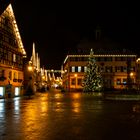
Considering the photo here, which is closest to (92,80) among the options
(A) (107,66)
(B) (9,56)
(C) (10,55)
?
(C) (10,55)

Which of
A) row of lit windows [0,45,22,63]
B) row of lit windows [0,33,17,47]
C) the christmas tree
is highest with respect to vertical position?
row of lit windows [0,33,17,47]

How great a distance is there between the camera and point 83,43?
374 ft

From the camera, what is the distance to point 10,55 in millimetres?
56375

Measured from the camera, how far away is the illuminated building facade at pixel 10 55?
5204 centimetres

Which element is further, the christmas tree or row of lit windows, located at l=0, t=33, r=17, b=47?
the christmas tree

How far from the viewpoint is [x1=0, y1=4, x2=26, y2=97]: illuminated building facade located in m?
52.0

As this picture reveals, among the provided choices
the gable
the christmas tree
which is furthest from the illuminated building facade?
the christmas tree

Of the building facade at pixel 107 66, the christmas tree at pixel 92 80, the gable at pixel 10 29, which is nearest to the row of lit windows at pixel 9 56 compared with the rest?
the gable at pixel 10 29

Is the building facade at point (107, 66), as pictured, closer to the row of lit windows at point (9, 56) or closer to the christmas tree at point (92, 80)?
the christmas tree at point (92, 80)

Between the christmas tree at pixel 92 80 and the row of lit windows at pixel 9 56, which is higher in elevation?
the row of lit windows at pixel 9 56

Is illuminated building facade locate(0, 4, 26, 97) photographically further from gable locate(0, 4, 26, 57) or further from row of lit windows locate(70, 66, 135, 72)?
row of lit windows locate(70, 66, 135, 72)

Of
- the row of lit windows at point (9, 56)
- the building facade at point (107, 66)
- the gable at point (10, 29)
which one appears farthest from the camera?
the building facade at point (107, 66)

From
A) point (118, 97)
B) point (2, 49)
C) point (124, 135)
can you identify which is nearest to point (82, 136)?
point (124, 135)

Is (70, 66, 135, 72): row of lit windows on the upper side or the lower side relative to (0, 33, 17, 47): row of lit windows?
lower
